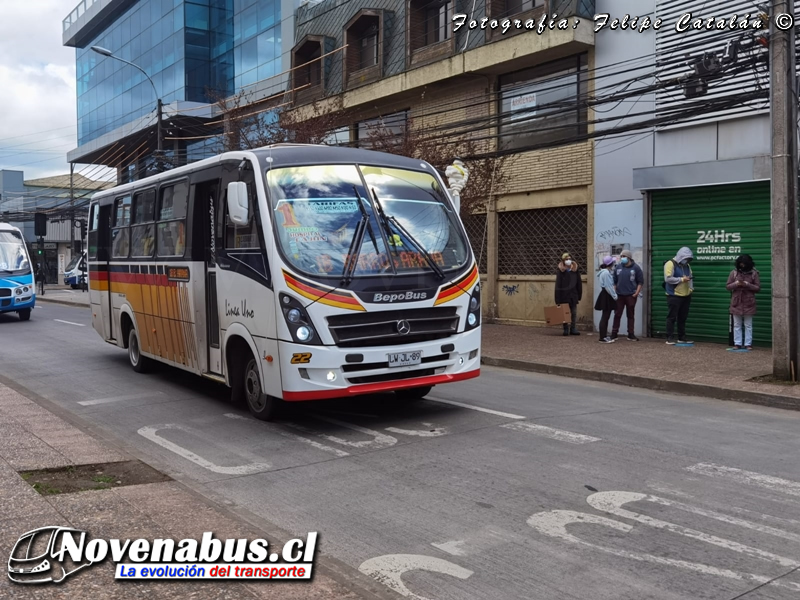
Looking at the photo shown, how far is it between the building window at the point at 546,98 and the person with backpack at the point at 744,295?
5.41m

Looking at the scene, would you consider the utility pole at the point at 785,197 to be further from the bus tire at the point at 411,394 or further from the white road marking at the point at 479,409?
the bus tire at the point at 411,394

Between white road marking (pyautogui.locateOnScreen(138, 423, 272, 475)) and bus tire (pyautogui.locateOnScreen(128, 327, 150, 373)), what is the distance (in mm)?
4040

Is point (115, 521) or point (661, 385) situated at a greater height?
point (115, 521)

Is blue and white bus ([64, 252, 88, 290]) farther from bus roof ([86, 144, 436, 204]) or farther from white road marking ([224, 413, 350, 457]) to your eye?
white road marking ([224, 413, 350, 457])

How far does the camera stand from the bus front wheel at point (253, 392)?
8539 millimetres

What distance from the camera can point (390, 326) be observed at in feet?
26.0

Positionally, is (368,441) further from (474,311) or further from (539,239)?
(539,239)

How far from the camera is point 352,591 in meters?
4.07

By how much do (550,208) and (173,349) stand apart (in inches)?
458

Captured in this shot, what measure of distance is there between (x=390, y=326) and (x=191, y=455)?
2.22 metres

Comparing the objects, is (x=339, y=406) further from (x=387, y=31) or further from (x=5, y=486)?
(x=387, y=31)

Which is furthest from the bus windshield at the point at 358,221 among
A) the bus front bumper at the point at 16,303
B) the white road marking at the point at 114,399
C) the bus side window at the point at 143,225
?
the bus front bumper at the point at 16,303

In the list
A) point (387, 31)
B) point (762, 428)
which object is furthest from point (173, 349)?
point (387, 31)

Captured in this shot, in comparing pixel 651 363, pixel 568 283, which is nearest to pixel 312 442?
pixel 651 363
